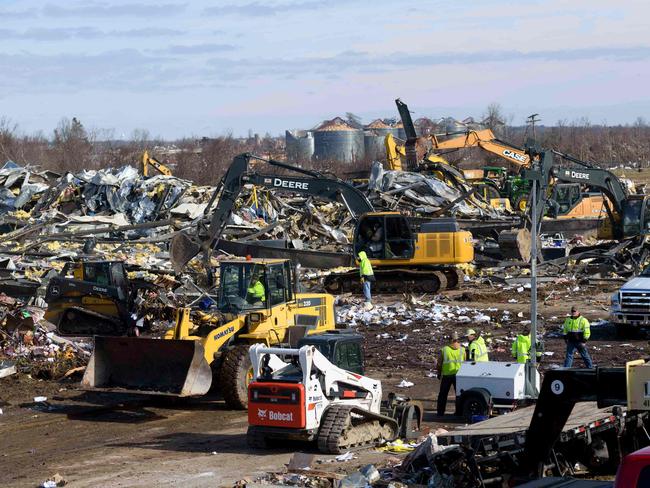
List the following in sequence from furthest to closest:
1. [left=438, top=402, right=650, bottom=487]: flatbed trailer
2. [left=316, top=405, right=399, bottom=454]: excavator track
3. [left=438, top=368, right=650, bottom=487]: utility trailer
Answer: [left=316, top=405, right=399, bottom=454]: excavator track
[left=438, top=402, right=650, bottom=487]: flatbed trailer
[left=438, top=368, right=650, bottom=487]: utility trailer

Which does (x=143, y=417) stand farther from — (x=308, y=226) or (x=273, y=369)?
(x=308, y=226)

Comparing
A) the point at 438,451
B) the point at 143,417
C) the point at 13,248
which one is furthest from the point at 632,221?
the point at 438,451

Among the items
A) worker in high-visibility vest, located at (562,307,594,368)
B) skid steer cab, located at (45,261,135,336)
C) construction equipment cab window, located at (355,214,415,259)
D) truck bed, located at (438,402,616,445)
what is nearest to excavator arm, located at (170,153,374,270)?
construction equipment cab window, located at (355,214,415,259)

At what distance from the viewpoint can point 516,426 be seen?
1177 centimetres

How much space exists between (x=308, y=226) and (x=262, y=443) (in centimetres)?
2554

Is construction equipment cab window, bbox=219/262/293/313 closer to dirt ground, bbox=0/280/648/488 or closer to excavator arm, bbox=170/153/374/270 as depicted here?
dirt ground, bbox=0/280/648/488

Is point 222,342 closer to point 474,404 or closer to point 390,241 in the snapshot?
point 474,404

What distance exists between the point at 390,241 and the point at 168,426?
15.5 m

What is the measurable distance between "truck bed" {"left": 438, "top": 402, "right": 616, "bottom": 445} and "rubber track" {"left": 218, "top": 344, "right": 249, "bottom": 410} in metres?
5.30

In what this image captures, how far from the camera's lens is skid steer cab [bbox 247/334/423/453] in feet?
45.6

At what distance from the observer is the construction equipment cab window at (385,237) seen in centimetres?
3098

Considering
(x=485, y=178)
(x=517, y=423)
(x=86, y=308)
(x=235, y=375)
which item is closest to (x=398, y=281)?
(x=86, y=308)

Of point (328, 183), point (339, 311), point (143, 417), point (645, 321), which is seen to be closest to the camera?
point (143, 417)

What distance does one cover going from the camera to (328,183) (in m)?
29.3
